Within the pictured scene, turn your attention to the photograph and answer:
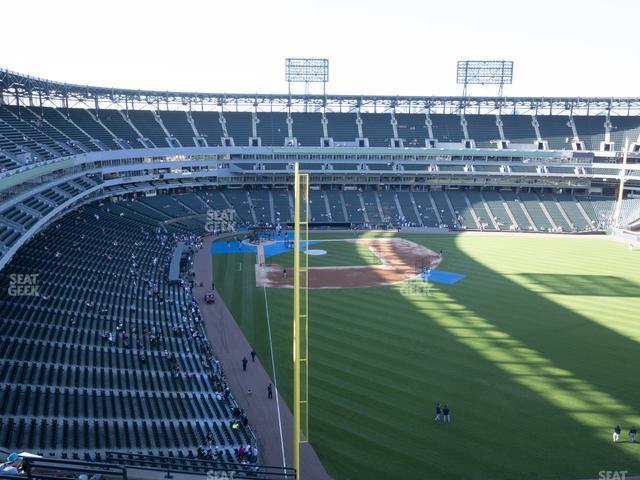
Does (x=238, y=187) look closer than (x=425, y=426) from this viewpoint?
No

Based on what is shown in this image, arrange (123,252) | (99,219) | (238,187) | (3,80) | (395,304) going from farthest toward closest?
1. (238,187)
2. (99,219)
3. (3,80)
4. (123,252)
5. (395,304)

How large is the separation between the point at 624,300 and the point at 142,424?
35425mm

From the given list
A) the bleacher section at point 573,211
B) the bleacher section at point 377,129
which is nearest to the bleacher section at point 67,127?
the bleacher section at point 377,129

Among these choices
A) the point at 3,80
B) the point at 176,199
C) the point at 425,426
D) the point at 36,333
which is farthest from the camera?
the point at 176,199

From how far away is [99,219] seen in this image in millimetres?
46500

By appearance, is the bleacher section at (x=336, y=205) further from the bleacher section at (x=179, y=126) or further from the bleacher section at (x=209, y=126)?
the bleacher section at (x=179, y=126)

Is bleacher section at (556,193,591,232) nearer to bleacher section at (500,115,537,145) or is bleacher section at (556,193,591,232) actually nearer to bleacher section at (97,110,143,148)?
bleacher section at (500,115,537,145)

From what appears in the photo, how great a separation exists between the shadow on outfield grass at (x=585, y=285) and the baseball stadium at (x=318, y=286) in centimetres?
33

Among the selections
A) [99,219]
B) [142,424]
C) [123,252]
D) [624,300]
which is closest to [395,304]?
[624,300]

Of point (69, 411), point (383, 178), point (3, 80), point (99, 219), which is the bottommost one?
point (69, 411)

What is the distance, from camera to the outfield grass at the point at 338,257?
47.8 metres

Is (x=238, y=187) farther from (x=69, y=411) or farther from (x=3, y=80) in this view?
(x=69, y=411)

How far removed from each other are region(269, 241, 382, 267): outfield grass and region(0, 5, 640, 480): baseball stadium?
0.48 metres

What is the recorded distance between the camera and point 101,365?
21594 millimetres
